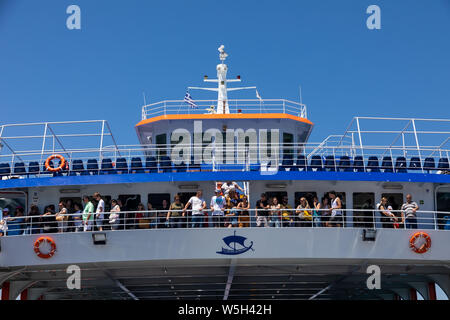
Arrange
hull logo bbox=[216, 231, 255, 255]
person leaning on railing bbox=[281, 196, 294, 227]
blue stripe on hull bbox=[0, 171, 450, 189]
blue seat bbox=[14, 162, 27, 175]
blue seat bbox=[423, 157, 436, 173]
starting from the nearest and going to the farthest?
hull logo bbox=[216, 231, 255, 255], person leaning on railing bbox=[281, 196, 294, 227], blue stripe on hull bbox=[0, 171, 450, 189], blue seat bbox=[423, 157, 436, 173], blue seat bbox=[14, 162, 27, 175]

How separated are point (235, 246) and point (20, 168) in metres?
9.18

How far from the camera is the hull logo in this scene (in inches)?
701

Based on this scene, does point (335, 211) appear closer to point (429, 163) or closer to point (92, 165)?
point (429, 163)

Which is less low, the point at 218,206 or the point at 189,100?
the point at 189,100

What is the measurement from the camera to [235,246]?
1783 centimetres

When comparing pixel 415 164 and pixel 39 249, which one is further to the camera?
pixel 415 164

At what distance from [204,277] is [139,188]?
3592mm


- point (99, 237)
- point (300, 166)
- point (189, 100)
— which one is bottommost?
point (99, 237)

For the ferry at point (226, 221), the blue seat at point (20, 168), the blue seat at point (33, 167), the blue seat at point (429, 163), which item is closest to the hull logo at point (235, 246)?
the ferry at point (226, 221)

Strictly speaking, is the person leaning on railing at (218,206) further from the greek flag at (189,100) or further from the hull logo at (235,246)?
the greek flag at (189,100)

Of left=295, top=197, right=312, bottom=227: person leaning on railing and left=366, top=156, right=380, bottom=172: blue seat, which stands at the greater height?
left=366, top=156, right=380, bottom=172: blue seat

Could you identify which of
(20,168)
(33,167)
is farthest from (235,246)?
(20,168)

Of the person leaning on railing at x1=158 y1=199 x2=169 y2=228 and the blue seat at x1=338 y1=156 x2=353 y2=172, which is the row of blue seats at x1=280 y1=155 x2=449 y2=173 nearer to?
the blue seat at x1=338 y1=156 x2=353 y2=172

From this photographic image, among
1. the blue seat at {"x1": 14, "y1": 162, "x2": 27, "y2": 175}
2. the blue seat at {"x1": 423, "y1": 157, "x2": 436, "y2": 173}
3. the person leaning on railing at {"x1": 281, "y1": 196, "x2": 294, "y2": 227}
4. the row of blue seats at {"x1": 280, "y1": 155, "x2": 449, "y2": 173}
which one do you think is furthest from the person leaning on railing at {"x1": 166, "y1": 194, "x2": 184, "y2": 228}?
the blue seat at {"x1": 423, "y1": 157, "x2": 436, "y2": 173}
